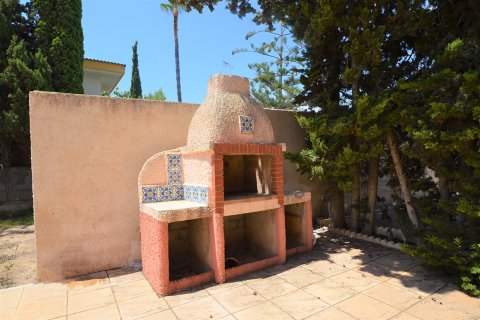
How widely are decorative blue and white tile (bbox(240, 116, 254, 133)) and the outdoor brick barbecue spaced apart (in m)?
0.02

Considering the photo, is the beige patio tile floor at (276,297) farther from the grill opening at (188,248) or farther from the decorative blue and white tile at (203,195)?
the decorative blue and white tile at (203,195)

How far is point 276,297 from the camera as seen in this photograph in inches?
186

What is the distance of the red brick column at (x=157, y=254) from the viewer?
15.9 ft

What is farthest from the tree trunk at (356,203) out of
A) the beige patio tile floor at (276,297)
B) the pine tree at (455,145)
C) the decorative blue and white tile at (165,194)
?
the decorative blue and white tile at (165,194)

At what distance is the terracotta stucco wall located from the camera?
18.2 ft

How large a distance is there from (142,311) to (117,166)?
3.21m

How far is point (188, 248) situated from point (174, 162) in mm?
2234

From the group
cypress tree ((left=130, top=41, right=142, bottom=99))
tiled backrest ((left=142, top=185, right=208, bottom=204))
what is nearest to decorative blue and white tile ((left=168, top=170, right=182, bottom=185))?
tiled backrest ((left=142, top=185, right=208, bottom=204))

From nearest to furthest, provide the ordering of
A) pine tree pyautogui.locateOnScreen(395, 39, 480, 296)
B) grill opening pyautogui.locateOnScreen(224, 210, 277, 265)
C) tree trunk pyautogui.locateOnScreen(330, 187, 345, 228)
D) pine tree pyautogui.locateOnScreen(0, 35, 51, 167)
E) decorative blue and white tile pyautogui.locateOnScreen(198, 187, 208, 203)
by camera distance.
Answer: pine tree pyautogui.locateOnScreen(395, 39, 480, 296) < decorative blue and white tile pyautogui.locateOnScreen(198, 187, 208, 203) < grill opening pyautogui.locateOnScreen(224, 210, 277, 265) < tree trunk pyautogui.locateOnScreen(330, 187, 345, 228) < pine tree pyautogui.locateOnScreen(0, 35, 51, 167)

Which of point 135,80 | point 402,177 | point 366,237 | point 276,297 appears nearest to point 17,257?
point 276,297

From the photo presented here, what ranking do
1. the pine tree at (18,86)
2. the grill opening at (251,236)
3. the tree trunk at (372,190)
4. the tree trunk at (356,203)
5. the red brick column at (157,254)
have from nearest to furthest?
the red brick column at (157,254), the grill opening at (251,236), the tree trunk at (372,190), the tree trunk at (356,203), the pine tree at (18,86)

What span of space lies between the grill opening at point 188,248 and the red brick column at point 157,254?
56 cm

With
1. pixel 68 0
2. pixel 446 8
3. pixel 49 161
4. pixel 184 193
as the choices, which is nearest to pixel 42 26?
pixel 68 0

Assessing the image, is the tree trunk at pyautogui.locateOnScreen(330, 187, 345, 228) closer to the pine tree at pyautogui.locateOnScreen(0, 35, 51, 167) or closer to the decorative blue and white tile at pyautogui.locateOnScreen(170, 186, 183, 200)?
the decorative blue and white tile at pyautogui.locateOnScreen(170, 186, 183, 200)
